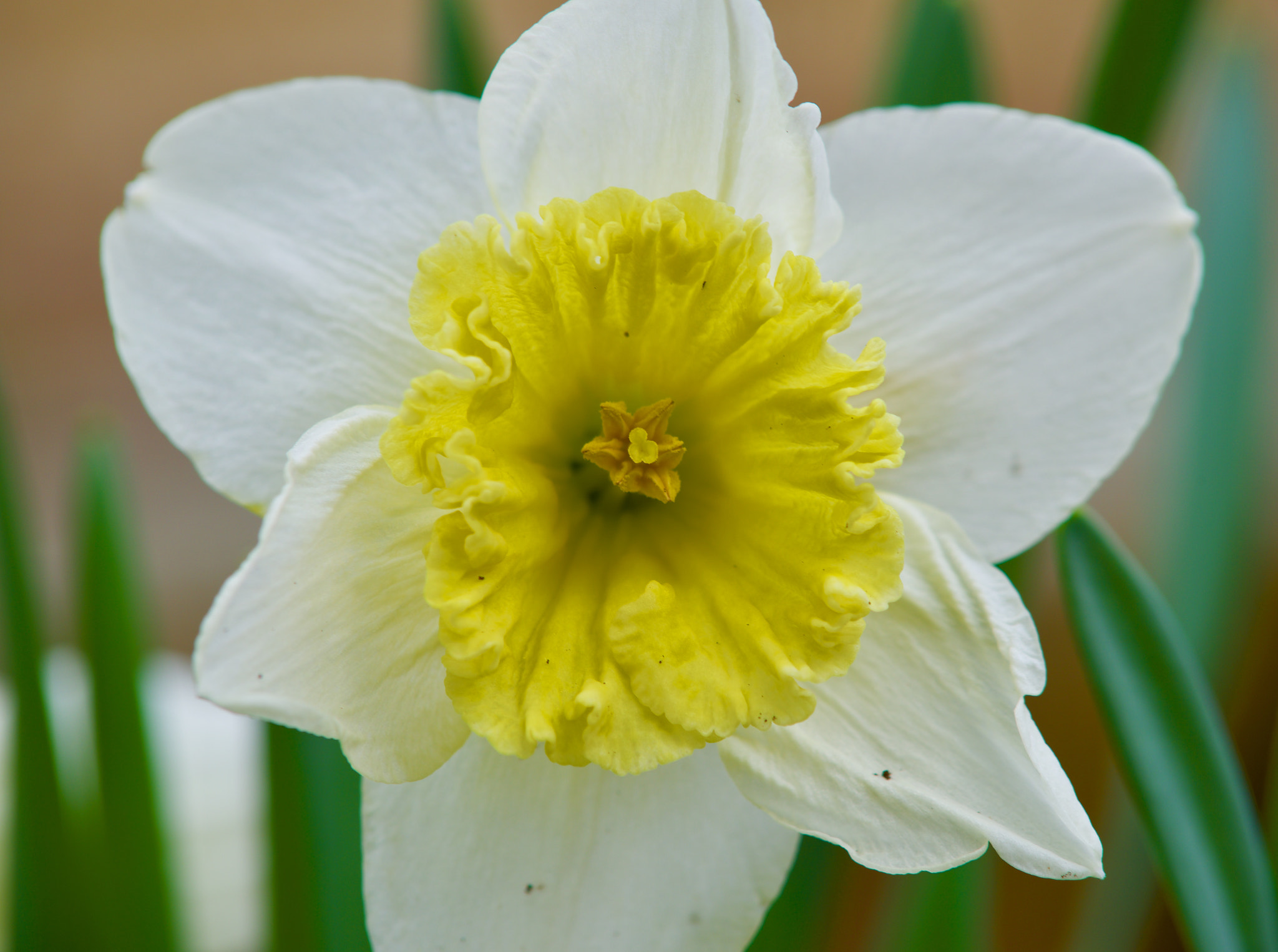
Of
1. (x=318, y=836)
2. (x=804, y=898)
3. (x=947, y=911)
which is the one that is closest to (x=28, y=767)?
(x=318, y=836)

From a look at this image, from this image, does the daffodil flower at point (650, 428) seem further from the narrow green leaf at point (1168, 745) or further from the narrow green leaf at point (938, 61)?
the narrow green leaf at point (938, 61)

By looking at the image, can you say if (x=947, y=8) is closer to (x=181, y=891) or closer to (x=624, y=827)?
(x=624, y=827)

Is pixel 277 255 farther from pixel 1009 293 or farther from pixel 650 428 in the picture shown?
pixel 1009 293

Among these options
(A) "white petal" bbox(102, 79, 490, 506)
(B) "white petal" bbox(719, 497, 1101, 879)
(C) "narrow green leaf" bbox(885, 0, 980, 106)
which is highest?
(C) "narrow green leaf" bbox(885, 0, 980, 106)

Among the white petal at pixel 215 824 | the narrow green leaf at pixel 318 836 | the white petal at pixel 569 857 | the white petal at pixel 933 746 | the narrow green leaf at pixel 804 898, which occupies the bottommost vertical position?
the white petal at pixel 215 824

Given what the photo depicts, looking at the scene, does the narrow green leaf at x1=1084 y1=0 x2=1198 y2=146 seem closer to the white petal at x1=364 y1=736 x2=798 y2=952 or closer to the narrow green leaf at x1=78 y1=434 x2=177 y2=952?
the white petal at x1=364 y1=736 x2=798 y2=952

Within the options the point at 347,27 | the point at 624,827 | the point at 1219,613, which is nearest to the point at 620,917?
the point at 624,827

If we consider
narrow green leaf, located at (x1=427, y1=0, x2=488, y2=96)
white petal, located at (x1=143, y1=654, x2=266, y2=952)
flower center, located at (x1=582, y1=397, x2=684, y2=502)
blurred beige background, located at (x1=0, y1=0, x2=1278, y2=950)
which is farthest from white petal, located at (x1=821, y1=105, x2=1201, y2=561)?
blurred beige background, located at (x1=0, y1=0, x2=1278, y2=950)

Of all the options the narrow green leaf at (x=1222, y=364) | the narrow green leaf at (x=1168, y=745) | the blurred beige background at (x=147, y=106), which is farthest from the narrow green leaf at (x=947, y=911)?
the blurred beige background at (x=147, y=106)
